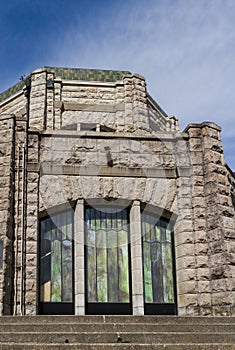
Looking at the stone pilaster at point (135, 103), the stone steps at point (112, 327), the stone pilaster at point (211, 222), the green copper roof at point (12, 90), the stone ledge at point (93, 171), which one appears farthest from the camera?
the green copper roof at point (12, 90)

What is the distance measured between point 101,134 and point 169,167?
2.04m

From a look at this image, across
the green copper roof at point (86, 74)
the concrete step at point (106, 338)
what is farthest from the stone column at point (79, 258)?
the green copper roof at point (86, 74)

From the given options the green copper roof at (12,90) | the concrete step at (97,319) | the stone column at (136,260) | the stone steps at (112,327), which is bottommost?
the stone steps at (112,327)

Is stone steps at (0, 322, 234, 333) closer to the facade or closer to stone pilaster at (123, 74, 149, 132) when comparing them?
the facade

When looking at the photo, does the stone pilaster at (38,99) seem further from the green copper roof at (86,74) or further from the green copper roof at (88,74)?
the green copper roof at (88,74)

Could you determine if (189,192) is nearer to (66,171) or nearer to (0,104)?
(66,171)

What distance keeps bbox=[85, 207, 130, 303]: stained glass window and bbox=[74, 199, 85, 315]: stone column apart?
0.27 metres

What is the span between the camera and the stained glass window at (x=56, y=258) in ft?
44.6

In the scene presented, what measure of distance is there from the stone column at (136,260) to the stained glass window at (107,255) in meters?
0.24

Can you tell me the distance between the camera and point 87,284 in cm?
1368

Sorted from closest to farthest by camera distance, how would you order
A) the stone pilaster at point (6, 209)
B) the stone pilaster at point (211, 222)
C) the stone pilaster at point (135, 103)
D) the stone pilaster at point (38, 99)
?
the stone pilaster at point (6, 209), the stone pilaster at point (211, 222), the stone pilaster at point (38, 99), the stone pilaster at point (135, 103)

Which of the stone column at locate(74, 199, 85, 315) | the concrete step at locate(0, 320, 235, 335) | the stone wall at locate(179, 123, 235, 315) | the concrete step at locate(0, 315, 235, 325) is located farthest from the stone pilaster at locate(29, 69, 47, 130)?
the concrete step at locate(0, 320, 235, 335)

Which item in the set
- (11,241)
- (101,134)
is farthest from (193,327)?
(101,134)

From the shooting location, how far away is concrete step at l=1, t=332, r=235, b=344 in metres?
8.71
